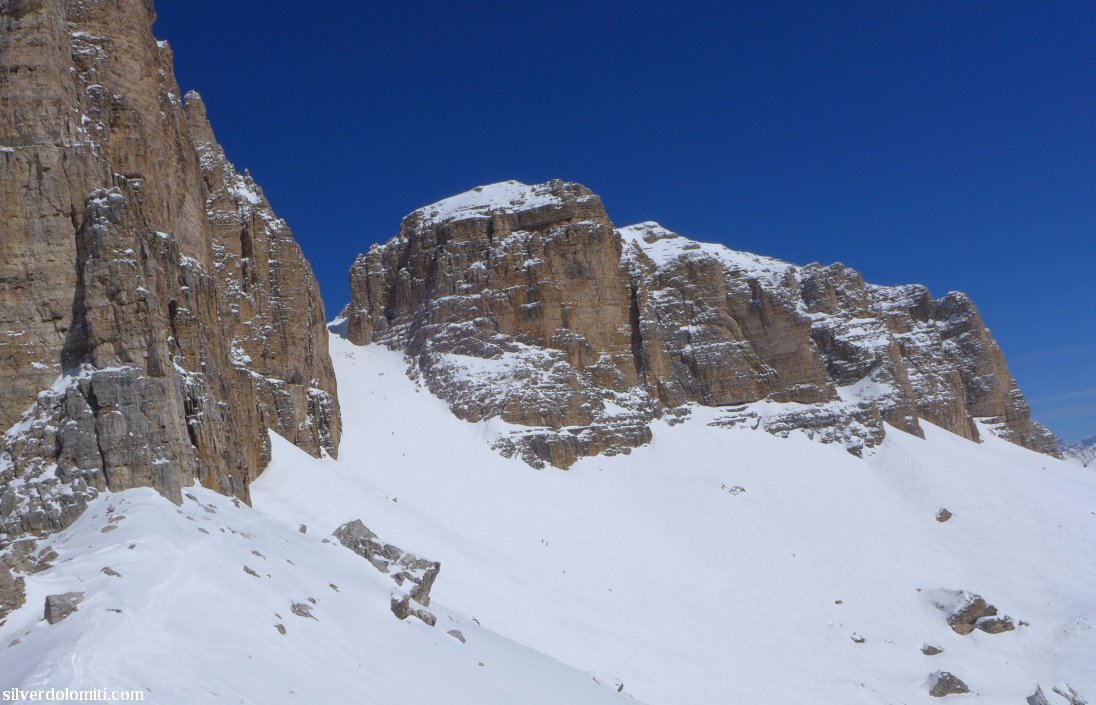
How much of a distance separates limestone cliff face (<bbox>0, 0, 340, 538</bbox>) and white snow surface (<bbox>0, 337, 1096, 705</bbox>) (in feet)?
6.17

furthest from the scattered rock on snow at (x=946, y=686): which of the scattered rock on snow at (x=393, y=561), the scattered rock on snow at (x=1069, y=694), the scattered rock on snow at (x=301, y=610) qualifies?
the scattered rock on snow at (x=301, y=610)

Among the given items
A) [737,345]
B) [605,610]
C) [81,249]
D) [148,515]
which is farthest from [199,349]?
[737,345]

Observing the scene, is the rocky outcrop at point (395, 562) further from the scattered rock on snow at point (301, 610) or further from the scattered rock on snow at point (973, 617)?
the scattered rock on snow at point (973, 617)

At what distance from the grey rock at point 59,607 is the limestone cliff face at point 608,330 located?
38762mm

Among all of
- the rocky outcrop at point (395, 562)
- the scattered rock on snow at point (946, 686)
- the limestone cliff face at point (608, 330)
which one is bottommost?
the rocky outcrop at point (395, 562)

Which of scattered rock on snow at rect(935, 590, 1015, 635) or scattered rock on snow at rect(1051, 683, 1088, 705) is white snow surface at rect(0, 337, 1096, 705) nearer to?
scattered rock on snow at rect(935, 590, 1015, 635)

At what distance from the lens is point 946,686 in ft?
108

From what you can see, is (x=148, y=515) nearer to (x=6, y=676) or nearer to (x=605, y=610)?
(x=6, y=676)

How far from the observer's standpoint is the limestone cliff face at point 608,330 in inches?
2210

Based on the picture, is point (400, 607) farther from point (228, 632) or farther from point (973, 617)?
point (973, 617)

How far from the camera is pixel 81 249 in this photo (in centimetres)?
2205

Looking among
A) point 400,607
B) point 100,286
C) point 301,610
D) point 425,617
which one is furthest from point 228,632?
point 100,286

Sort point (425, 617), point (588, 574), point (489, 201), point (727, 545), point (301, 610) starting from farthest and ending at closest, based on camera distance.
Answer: point (489, 201), point (727, 545), point (588, 574), point (425, 617), point (301, 610)

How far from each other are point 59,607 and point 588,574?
28.8 m
